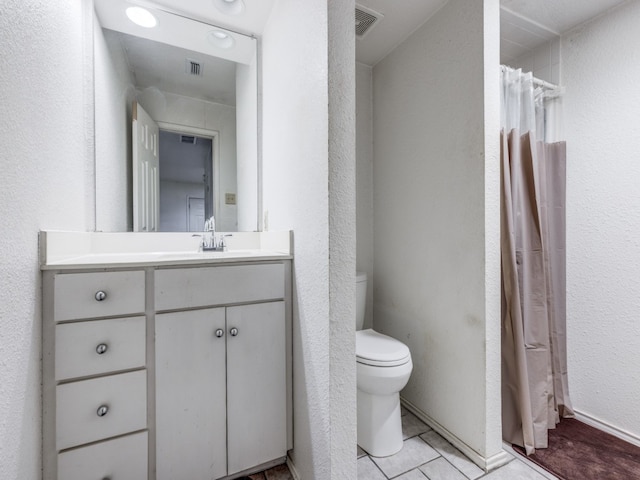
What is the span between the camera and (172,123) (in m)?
1.57

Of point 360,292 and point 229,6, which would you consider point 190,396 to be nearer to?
point 360,292

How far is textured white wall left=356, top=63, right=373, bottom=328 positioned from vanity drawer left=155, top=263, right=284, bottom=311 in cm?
92

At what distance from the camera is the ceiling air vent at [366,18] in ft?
4.96

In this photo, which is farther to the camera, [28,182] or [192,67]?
[192,67]

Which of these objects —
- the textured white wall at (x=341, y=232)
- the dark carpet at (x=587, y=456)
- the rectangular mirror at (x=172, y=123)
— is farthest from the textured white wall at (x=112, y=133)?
the dark carpet at (x=587, y=456)

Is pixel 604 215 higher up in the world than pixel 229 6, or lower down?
lower down

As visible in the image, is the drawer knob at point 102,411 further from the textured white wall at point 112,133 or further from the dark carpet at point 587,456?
the dark carpet at point 587,456

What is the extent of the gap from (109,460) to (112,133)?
1.42m

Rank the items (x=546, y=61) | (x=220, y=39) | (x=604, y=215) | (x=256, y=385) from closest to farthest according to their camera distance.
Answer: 1. (x=256, y=385)
2. (x=604, y=215)
3. (x=220, y=39)
4. (x=546, y=61)

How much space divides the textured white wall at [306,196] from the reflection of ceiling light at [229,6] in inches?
8.1

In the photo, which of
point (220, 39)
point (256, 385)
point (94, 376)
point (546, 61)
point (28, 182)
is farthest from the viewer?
point (546, 61)

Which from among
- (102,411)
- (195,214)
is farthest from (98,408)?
(195,214)

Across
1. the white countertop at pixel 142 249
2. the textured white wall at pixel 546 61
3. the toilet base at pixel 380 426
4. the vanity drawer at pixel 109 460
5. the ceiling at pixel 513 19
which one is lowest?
the toilet base at pixel 380 426

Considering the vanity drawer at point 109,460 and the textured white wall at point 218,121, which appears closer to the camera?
the vanity drawer at point 109,460
